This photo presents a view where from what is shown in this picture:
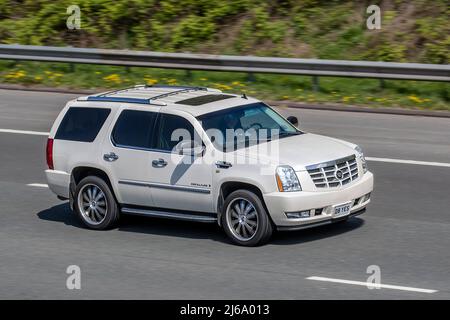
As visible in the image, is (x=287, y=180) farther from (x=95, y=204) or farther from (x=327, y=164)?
(x=95, y=204)

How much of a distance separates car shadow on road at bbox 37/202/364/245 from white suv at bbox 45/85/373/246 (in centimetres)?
32

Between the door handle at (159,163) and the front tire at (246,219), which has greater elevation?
the door handle at (159,163)

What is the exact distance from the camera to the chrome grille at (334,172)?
38.2 ft

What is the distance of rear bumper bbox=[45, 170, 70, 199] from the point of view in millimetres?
13078

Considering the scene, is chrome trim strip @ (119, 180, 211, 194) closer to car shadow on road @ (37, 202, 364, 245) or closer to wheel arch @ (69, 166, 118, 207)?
wheel arch @ (69, 166, 118, 207)

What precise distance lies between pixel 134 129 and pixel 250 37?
1187 centimetres

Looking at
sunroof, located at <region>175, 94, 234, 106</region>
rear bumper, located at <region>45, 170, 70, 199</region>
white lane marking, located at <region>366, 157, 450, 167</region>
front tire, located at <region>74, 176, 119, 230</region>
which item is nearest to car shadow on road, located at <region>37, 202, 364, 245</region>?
front tire, located at <region>74, 176, 119, 230</region>

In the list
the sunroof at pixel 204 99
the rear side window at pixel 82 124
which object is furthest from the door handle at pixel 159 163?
the rear side window at pixel 82 124

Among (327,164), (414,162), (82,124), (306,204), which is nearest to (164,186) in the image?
(82,124)

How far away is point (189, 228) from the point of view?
507 inches

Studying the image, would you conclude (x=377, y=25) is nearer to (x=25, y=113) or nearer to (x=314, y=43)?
(x=314, y=43)

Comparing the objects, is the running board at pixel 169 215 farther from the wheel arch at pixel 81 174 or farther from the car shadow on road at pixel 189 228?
the wheel arch at pixel 81 174

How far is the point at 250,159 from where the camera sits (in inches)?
460

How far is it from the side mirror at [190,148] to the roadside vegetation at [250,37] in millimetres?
8661
